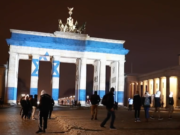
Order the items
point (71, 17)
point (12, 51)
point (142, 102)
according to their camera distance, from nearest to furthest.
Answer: point (142, 102), point (12, 51), point (71, 17)

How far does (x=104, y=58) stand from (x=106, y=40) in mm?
3227

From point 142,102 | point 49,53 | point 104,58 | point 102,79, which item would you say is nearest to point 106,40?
point 104,58

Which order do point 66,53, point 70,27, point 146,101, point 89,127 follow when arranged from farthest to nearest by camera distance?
point 70,27 < point 66,53 < point 146,101 < point 89,127

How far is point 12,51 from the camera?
4709 cm

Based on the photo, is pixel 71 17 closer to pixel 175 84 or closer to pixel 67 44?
pixel 67 44

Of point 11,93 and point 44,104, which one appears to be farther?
point 11,93

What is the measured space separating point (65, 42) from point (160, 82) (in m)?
19.5

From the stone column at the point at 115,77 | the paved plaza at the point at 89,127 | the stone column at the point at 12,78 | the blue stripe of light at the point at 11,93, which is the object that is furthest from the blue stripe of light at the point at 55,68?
the paved plaza at the point at 89,127

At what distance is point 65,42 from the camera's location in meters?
49.5

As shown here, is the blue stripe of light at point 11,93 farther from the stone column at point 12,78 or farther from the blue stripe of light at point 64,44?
the blue stripe of light at point 64,44

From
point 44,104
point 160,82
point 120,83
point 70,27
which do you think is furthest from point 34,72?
point 44,104

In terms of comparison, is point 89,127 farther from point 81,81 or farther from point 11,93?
point 81,81

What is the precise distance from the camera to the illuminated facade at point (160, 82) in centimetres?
5019

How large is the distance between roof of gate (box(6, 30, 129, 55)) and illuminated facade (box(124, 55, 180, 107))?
864 centimetres
